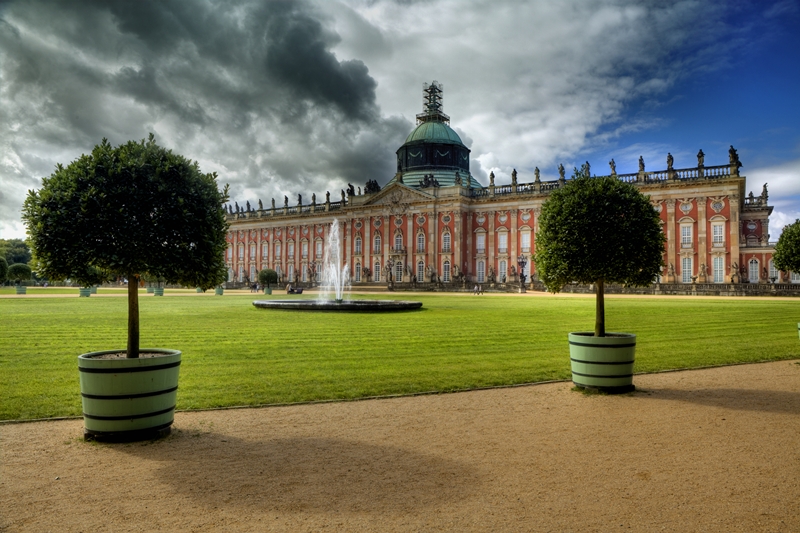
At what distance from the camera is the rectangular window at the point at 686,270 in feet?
178

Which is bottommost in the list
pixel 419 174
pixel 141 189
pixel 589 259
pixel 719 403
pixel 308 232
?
pixel 719 403

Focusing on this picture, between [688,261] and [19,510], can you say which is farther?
[688,261]

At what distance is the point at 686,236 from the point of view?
179ft

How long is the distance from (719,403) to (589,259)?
312 centimetres

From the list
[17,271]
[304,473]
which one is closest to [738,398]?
[304,473]

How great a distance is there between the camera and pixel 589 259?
1050 cm

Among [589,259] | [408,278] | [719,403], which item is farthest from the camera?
[408,278]

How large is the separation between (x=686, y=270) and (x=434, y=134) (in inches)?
1354

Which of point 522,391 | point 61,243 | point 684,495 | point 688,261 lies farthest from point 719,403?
point 688,261

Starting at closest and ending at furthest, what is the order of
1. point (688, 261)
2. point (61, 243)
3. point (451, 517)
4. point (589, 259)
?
point (451, 517)
point (61, 243)
point (589, 259)
point (688, 261)

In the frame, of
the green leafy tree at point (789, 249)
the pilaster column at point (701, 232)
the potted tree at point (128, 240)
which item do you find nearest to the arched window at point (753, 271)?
the pilaster column at point (701, 232)

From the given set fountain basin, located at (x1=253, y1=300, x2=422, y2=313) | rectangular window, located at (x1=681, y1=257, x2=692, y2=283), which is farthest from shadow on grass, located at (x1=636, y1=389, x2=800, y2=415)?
rectangular window, located at (x1=681, y1=257, x2=692, y2=283)

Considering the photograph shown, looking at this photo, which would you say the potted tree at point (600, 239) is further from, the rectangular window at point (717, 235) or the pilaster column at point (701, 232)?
the rectangular window at point (717, 235)

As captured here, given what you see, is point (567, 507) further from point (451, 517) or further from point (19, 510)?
point (19, 510)
